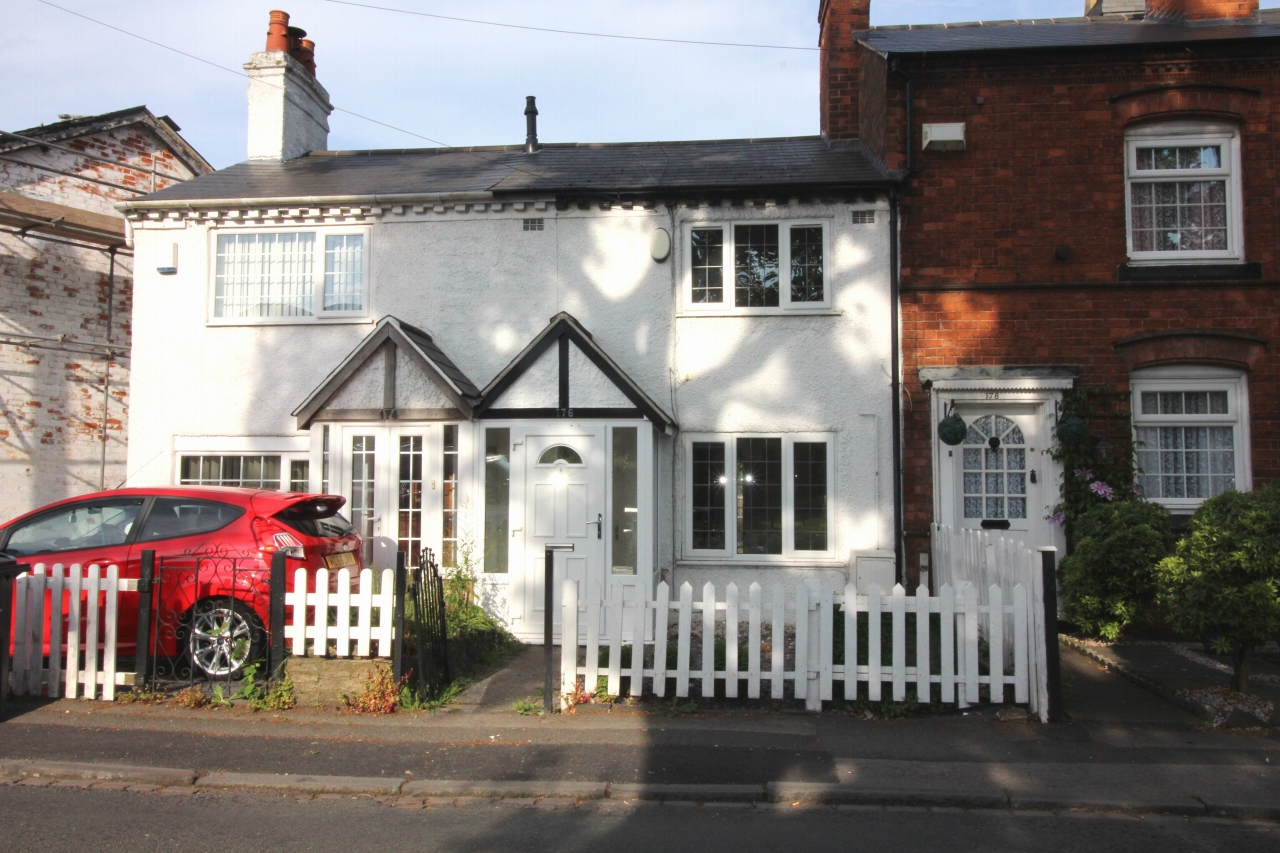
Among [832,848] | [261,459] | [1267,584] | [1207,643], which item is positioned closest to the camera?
[832,848]

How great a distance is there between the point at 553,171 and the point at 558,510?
4.97 metres

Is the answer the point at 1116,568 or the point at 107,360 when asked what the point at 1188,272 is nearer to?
the point at 1116,568

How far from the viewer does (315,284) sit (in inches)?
467

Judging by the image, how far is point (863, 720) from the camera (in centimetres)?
699

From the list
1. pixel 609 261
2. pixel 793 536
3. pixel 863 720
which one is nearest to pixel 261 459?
pixel 609 261

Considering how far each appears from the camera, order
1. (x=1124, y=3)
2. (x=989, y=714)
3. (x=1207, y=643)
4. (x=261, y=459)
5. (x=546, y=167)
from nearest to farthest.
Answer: (x=989, y=714)
(x=1207, y=643)
(x=261, y=459)
(x=546, y=167)
(x=1124, y=3)

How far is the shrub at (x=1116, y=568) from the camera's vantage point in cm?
917

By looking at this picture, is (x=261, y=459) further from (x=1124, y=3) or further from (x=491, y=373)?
(x=1124, y=3)

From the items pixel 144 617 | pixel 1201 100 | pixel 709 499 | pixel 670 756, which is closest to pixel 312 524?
pixel 144 617

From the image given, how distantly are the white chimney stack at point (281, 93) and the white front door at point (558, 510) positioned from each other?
737 centimetres

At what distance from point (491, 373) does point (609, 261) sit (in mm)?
2051

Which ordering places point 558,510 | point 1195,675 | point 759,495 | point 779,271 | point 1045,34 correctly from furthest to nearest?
point 1045,34, point 779,271, point 759,495, point 558,510, point 1195,675

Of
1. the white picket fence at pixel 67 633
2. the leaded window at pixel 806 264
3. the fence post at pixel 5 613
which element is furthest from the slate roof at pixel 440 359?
the fence post at pixel 5 613

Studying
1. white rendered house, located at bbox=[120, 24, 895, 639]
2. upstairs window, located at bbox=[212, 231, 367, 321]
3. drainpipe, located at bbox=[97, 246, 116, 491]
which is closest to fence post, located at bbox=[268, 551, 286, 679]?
white rendered house, located at bbox=[120, 24, 895, 639]
